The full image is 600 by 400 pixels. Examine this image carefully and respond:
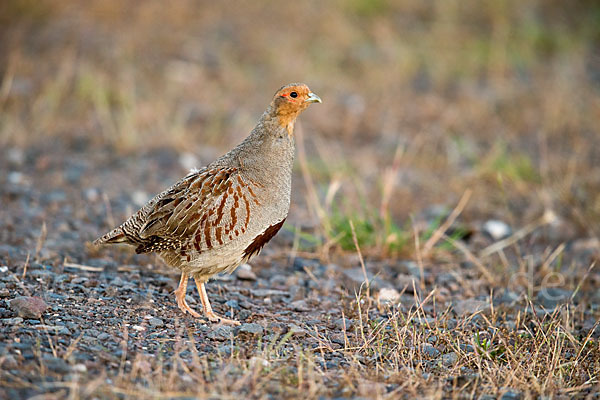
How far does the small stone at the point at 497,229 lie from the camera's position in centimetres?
630

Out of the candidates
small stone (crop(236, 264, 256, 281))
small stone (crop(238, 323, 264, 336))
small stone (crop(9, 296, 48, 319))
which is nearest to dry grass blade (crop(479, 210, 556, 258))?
small stone (crop(236, 264, 256, 281))

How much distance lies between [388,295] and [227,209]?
1448mm

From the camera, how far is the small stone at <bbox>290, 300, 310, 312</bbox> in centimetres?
457

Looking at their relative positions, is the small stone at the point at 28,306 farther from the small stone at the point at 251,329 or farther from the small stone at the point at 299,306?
the small stone at the point at 299,306

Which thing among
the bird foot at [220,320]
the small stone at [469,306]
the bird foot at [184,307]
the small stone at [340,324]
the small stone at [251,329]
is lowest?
the small stone at [469,306]

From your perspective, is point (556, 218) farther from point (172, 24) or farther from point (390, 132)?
point (172, 24)

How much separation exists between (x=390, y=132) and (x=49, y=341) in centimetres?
609

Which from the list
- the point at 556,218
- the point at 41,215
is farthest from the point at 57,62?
the point at 556,218

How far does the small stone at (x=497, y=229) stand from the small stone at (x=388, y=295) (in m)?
1.85

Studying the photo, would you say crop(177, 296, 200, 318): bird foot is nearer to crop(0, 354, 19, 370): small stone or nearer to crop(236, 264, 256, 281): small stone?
crop(236, 264, 256, 281): small stone

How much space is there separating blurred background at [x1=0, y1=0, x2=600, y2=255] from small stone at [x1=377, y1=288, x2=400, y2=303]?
2.56ft

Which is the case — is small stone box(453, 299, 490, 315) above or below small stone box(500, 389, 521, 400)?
below

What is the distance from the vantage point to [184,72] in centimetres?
961

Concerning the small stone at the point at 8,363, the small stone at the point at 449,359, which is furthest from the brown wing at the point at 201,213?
the small stone at the point at 449,359
